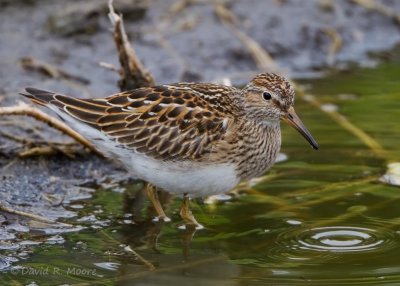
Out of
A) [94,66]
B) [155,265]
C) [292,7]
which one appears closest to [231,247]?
[155,265]

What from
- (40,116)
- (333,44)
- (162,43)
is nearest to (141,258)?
(40,116)

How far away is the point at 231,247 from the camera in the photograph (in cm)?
752

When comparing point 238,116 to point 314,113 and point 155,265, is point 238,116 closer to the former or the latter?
point 155,265

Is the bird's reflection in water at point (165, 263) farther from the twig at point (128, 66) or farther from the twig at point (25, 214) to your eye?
the twig at point (128, 66)

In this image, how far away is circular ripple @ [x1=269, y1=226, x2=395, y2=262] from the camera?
7.25 metres

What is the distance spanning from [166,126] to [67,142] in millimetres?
1962

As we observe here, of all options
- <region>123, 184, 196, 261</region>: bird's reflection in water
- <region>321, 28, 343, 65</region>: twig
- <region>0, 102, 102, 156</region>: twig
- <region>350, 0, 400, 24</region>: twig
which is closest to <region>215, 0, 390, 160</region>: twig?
<region>350, 0, 400, 24</region>: twig

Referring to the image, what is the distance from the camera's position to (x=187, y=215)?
8.16m

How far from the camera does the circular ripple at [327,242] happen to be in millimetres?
7254

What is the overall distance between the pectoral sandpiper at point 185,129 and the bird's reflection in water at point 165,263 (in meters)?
0.43

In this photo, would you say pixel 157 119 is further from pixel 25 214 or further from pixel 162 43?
pixel 162 43

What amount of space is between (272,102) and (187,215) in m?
1.30

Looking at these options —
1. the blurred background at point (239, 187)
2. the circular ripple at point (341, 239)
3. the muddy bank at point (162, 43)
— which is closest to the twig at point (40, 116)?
the blurred background at point (239, 187)

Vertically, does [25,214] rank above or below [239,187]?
below
